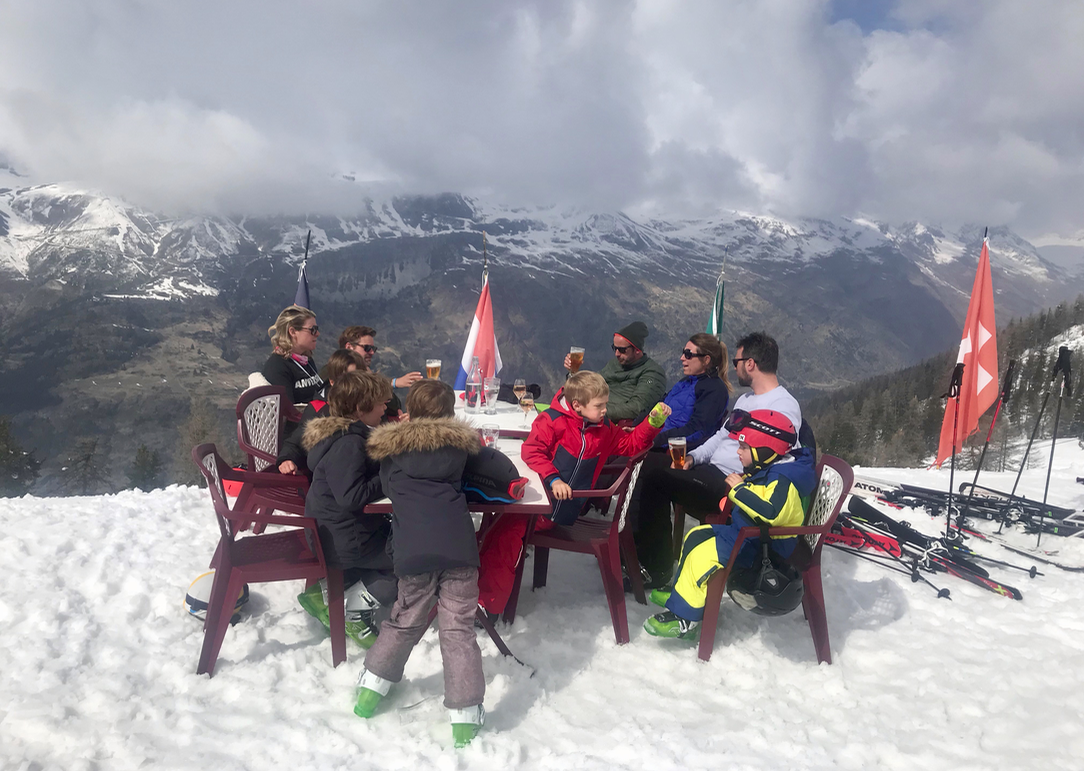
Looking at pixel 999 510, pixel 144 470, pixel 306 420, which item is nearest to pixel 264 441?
pixel 306 420

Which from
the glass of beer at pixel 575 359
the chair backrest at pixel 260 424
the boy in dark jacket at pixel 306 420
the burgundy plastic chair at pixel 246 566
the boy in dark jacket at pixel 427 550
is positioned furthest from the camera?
the glass of beer at pixel 575 359

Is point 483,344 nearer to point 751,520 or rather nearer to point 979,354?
point 751,520

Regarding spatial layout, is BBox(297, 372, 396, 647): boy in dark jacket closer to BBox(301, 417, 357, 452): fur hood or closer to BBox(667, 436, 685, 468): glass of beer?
BBox(301, 417, 357, 452): fur hood

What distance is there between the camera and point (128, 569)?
441cm

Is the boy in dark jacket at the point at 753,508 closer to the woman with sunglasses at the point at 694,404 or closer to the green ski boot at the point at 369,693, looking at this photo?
the woman with sunglasses at the point at 694,404

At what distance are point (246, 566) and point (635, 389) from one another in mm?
3651

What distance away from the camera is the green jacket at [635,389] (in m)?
5.71

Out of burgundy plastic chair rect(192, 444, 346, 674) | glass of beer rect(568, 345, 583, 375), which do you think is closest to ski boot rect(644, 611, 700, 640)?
burgundy plastic chair rect(192, 444, 346, 674)

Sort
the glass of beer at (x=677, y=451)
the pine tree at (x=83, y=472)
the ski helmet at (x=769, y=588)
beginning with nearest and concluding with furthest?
1. the ski helmet at (x=769, y=588)
2. the glass of beer at (x=677, y=451)
3. the pine tree at (x=83, y=472)

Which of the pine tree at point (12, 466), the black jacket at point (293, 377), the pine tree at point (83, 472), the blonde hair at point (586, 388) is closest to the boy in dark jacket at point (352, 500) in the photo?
the blonde hair at point (586, 388)

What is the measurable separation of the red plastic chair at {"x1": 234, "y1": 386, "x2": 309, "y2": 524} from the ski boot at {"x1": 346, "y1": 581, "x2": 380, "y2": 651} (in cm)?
83

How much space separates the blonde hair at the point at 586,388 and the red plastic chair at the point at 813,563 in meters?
1.12

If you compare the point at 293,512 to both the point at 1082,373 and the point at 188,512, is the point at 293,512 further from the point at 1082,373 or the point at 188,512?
the point at 1082,373

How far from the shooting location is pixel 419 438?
3.08m
